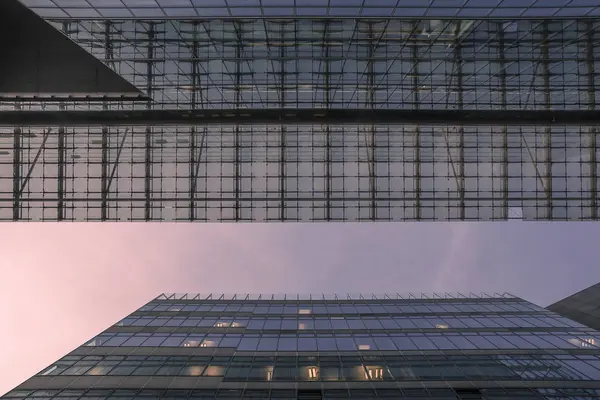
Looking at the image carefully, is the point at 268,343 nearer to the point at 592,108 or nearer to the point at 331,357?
the point at 331,357

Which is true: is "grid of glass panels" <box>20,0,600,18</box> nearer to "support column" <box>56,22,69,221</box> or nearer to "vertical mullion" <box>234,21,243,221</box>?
"vertical mullion" <box>234,21,243,221</box>

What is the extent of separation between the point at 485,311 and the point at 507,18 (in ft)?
67.0

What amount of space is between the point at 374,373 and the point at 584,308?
64.7 ft

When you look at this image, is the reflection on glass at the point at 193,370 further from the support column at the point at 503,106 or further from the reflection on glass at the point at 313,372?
the support column at the point at 503,106

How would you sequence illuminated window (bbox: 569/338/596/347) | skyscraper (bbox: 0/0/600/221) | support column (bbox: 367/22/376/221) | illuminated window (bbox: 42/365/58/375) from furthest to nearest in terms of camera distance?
support column (bbox: 367/22/376/221) → illuminated window (bbox: 569/338/596/347) → illuminated window (bbox: 42/365/58/375) → skyscraper (bbox: 0/0/600/221)

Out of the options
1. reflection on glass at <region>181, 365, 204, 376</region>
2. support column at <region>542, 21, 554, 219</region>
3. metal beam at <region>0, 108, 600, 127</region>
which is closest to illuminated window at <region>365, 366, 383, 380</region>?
reflection on glass at <region>181, 365, 204, 376</region>

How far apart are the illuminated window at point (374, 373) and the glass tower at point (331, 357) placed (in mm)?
52

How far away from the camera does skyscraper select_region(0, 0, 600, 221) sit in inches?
879

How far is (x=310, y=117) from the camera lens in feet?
74.8

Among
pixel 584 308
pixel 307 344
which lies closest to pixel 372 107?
pixel 307 344

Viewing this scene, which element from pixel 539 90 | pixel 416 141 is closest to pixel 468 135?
pixel 416 141

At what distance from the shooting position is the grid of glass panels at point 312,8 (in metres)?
20.4

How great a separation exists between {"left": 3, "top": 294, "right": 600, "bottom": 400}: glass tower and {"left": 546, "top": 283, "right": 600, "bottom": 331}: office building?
197 centimetres

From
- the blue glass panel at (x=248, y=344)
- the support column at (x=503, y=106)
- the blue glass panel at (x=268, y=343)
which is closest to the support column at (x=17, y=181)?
the blue glass panel at (x=248, y=344)
